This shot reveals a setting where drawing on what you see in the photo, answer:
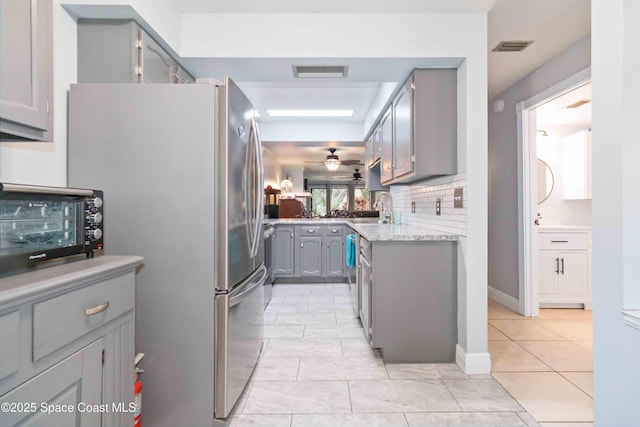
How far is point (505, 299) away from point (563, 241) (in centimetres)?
90

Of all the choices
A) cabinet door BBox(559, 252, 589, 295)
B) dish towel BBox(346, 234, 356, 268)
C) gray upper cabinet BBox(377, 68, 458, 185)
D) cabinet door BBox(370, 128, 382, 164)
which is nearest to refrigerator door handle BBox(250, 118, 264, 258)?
gray upper cabinet BBox(377, 68, 458, 185)

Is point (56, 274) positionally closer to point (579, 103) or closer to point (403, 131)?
point (403, 131)

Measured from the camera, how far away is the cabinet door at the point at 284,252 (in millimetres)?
5270

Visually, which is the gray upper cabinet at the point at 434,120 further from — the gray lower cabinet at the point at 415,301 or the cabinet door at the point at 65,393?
the cabinet door at the point at 65,393

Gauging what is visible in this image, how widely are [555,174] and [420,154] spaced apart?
2976mm

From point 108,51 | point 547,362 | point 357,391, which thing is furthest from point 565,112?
point 108,51

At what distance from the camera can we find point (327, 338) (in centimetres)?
295

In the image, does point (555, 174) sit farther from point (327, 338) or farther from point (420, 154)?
point (327, 338)

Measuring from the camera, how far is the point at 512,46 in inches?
111

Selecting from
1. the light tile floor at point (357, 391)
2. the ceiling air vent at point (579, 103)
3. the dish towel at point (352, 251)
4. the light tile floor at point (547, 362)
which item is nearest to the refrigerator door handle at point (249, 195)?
the light tile floor at point (357, 391)

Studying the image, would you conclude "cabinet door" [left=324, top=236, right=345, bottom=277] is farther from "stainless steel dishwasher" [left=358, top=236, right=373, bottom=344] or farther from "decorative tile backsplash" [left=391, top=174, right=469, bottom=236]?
"stainless steel dishwasher" [left=358, top=236, right=373, bottom=344]

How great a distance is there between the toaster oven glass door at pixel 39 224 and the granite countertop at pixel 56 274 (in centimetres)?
7

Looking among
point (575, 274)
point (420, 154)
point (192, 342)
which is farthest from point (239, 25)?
point (575, 274)

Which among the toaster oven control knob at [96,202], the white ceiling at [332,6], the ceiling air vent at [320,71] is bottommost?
the toaster oven control knob at [96,202]
